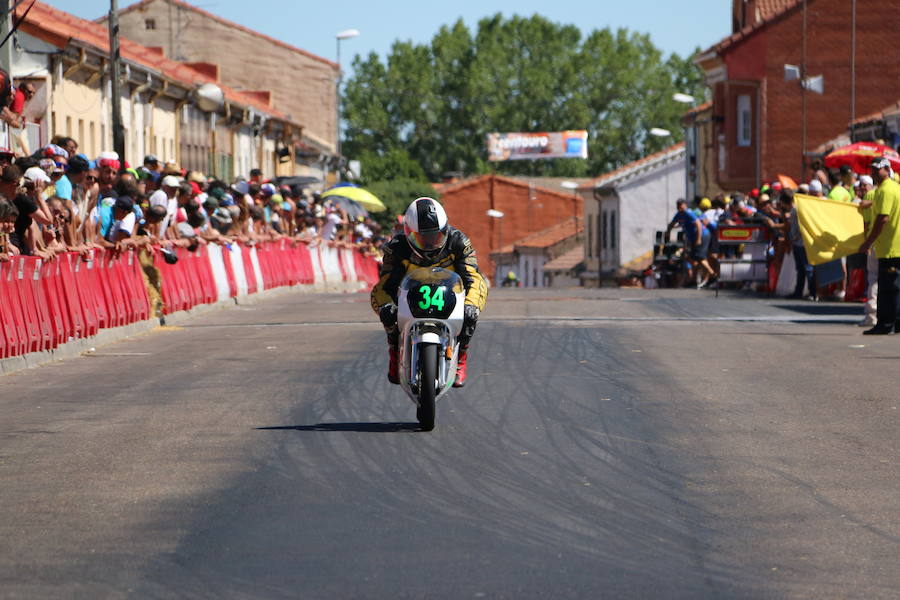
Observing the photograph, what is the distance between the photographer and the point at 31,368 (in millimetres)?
16125

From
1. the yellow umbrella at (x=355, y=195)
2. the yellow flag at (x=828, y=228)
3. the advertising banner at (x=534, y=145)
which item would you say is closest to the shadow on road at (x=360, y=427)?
the yellow flag at (x=828, y=228)

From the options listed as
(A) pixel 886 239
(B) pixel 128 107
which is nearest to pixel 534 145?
(B) pixel 128 107

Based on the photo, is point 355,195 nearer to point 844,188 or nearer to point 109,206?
point 844,188

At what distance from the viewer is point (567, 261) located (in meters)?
99.2

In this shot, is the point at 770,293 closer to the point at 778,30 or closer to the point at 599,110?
the point at 778,30

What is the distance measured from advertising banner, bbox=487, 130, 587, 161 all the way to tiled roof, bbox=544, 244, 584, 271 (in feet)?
78.1

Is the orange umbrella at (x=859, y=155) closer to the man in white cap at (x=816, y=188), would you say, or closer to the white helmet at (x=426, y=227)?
the man in white cap at (x=816, y=188)

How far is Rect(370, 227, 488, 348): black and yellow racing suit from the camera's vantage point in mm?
11305

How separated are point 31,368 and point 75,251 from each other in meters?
2.14

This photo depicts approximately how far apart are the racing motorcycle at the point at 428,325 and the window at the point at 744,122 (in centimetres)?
4923

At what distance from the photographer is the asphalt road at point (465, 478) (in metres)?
6.77

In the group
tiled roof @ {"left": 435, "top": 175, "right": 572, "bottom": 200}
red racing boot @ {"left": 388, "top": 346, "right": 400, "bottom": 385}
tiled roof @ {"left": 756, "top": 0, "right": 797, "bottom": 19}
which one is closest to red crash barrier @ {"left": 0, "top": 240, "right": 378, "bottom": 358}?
red racing boot @ {"left": 388, "top": 346, "right": 400, "bottom": 385}

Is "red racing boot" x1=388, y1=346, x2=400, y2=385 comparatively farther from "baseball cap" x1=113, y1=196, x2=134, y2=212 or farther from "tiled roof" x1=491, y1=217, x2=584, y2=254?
"tiled roof" x1=491, y1=217, x2=584, y2=254

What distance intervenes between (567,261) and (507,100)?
110 ft
